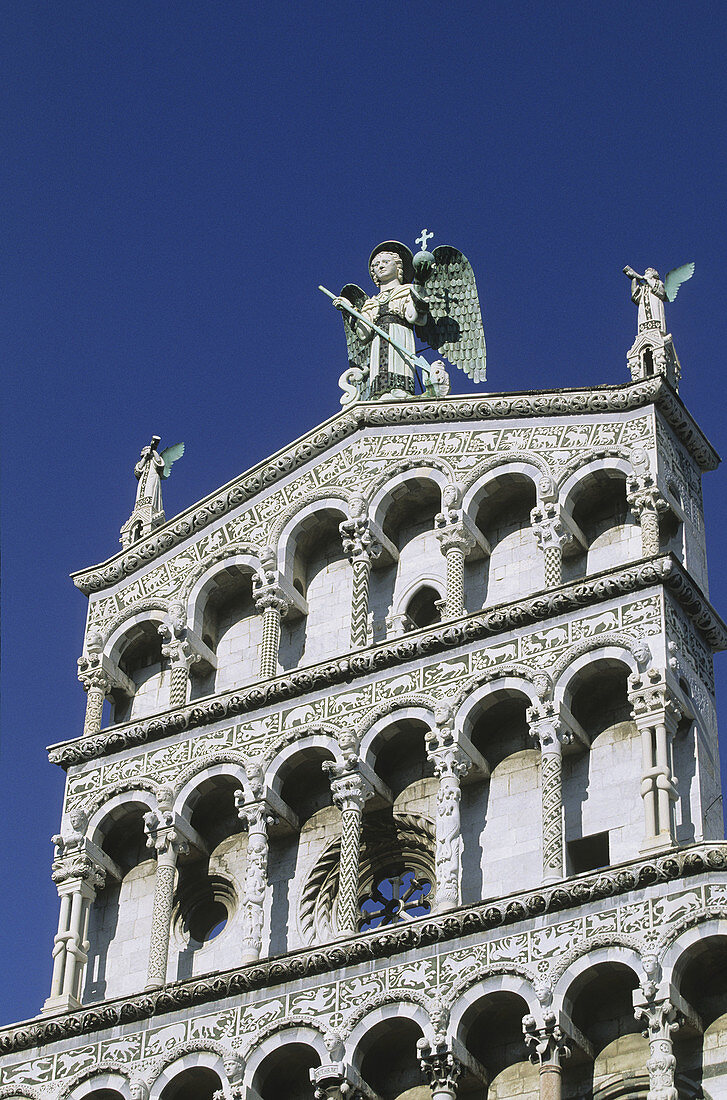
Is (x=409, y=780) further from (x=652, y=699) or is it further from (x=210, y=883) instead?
(x=652, y=699)

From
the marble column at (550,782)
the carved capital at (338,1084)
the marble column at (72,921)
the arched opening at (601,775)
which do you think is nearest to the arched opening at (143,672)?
the marble column at (72,921)

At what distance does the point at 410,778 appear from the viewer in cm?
2667

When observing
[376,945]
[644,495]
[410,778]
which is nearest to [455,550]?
[644,495]

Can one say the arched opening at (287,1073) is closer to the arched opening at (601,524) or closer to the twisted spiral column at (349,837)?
the twisted spiral column at (349,837)

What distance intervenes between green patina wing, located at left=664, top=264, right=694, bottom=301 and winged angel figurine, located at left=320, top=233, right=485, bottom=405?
2485 mm

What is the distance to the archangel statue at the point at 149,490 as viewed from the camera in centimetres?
3042

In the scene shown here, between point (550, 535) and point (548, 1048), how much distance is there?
570 cm

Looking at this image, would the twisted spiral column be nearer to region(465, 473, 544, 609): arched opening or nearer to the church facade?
the church facade

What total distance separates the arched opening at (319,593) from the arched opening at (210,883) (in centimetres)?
172

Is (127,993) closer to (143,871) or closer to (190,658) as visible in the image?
(143,871)

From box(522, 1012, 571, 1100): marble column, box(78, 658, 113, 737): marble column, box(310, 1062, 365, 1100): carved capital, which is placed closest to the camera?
box(522, 1012, 571, 1100): marble column

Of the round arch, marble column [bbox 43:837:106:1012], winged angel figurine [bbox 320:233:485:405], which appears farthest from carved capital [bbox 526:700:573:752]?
winged angel figurine [bbox 320:233:485:405]

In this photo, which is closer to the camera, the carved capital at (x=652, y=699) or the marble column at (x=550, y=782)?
the marble column at (x=550, y=782)

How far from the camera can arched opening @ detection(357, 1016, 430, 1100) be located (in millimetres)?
24344
